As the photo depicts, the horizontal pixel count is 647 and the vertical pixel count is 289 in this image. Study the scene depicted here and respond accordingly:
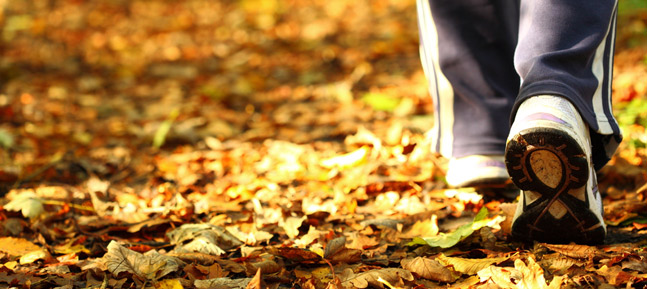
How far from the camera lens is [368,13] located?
629 centimetres

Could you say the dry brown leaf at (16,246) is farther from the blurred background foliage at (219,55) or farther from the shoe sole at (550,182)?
the blurred background foliage at (219,55)

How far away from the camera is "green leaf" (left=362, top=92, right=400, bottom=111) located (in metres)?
3.49

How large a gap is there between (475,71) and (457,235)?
1.91 ft

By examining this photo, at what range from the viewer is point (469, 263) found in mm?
1399

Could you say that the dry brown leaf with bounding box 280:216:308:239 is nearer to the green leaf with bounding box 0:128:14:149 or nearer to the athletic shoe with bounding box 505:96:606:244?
the athletic shoe with bounding box 505:96:606:244

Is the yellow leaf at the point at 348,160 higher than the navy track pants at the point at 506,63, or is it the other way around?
the navy track pants at the point at 506,63

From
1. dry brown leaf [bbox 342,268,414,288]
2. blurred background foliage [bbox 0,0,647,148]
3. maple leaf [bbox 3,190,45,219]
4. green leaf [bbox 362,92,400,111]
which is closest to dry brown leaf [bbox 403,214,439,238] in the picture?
dry brown leaf [bbox 342,268,414,288]

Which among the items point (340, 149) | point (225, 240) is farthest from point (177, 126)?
point (225, 240)

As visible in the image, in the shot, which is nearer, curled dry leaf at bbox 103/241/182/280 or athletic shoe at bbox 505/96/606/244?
athletic shoe at bbox 505/96/606/244

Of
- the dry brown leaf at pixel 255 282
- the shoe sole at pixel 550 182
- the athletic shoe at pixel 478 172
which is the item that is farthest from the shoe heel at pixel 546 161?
the dry brown leaf at pixel 255 282

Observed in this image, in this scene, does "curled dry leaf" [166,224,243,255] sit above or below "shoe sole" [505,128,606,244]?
below

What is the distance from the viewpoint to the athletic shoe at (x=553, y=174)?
4.30 feet

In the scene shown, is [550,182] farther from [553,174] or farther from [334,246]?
[334,246]

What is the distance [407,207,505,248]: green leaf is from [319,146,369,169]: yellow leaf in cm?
84
